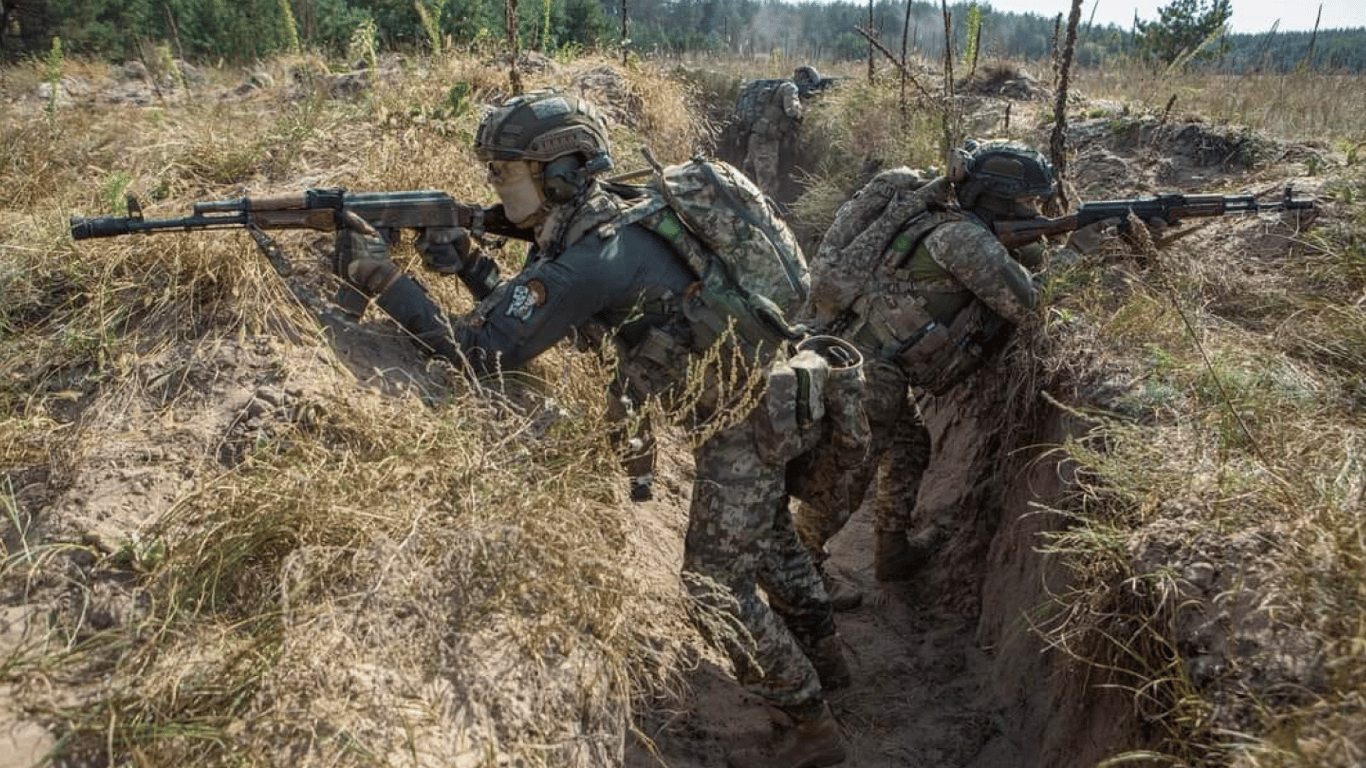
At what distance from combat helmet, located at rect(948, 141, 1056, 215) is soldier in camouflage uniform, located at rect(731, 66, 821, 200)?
23.3 feet

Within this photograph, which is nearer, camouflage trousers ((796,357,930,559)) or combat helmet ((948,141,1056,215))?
camouflage trousers ((796,357,930,559))

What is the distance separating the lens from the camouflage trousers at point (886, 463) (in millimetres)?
4336

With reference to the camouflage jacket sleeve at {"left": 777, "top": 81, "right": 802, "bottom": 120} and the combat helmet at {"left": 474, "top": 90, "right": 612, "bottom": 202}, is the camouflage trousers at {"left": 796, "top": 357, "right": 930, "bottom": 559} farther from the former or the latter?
the camouflage jacket sleeve at {"left": 777, "top": 81, "right": 802, "bottom": 120}

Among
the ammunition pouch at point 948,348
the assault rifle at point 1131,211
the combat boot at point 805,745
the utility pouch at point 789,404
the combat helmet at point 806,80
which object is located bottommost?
the combat boot at point 805,745

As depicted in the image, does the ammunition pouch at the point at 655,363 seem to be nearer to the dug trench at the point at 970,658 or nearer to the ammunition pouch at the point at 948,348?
the dug trench at the point at 970,658

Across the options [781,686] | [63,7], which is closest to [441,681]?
[781,686]

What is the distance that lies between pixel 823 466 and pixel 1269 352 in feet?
6.83

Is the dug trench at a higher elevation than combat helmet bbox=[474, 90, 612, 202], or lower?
lower

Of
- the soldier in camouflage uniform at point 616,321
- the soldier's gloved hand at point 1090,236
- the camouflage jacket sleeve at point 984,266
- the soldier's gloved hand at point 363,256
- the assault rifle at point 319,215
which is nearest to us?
the assault rifle at point 319,215

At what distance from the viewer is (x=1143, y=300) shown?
4.46 m

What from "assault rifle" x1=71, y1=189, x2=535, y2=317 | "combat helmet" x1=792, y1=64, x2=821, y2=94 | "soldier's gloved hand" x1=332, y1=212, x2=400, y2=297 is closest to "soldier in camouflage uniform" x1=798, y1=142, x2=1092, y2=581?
"assault rifle" x1=71, y1=189, x2=535, y2=317

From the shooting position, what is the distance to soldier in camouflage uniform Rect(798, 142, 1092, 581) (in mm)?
4402

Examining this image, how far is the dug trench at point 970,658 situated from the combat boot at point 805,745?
11 cm

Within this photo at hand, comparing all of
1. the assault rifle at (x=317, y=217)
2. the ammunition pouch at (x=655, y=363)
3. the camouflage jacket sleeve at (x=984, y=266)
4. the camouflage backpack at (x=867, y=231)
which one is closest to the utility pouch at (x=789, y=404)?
the ammunition pouch at (x=655, y=363)
